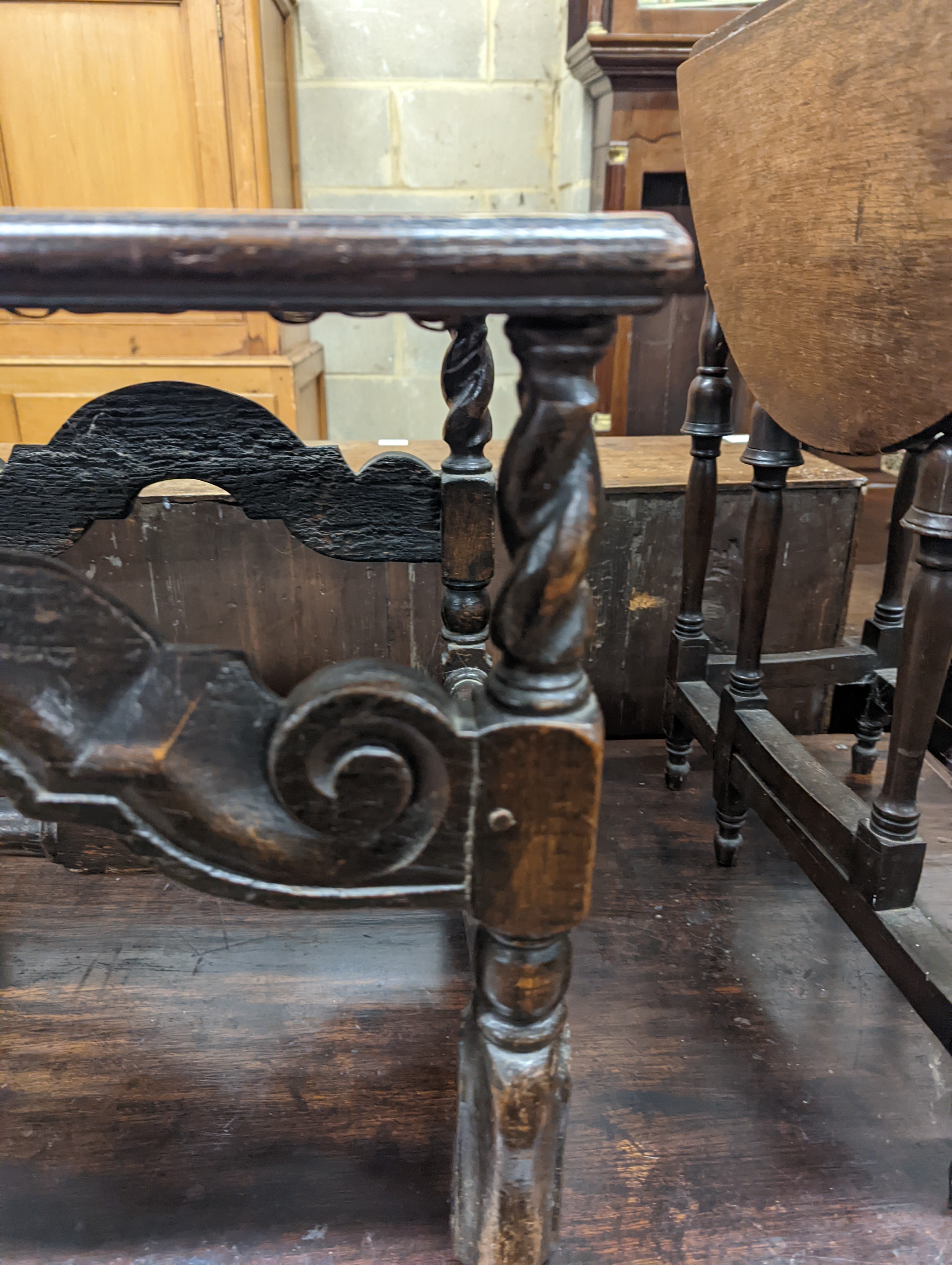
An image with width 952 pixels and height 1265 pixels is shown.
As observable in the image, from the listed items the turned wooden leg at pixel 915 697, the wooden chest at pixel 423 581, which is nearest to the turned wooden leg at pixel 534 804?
the turned wooden leg at pixel 915 697

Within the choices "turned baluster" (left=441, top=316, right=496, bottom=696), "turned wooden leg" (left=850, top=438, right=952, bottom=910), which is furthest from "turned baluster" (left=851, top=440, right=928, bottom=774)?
"turned baluster" (left=441, top=316, right=496, bottom=696)

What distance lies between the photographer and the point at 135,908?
1.15 metres

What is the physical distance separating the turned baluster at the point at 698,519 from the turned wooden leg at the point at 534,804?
872mm

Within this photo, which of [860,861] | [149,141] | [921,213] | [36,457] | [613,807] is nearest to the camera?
[921,213]

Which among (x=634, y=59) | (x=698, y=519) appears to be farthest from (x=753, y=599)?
A: (x=634, y=59)

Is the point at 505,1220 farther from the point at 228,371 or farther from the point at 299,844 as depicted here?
the point at 228,371

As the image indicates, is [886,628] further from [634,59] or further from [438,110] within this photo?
[438,110]

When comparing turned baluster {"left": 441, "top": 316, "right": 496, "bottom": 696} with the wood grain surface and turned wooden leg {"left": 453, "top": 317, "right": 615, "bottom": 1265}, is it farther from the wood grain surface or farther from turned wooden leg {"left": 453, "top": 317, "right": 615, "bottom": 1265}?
turned wooden leg {"left": 453, "top": 317, "right": 615, "bottom": 1265}

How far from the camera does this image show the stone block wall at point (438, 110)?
243 cm

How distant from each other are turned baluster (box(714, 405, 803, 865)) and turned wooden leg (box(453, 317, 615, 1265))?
2.30ft

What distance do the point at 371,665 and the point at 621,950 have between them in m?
0.75

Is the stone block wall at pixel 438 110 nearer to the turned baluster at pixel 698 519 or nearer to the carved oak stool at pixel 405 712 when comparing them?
the turned baluster at pixel 698 519

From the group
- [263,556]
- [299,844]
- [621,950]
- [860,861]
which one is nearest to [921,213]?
[860,861]

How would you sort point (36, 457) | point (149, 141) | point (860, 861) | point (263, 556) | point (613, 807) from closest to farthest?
point (860, 861), point (36, 457), point (613, 807), point (263, 556), point (149, 141)
